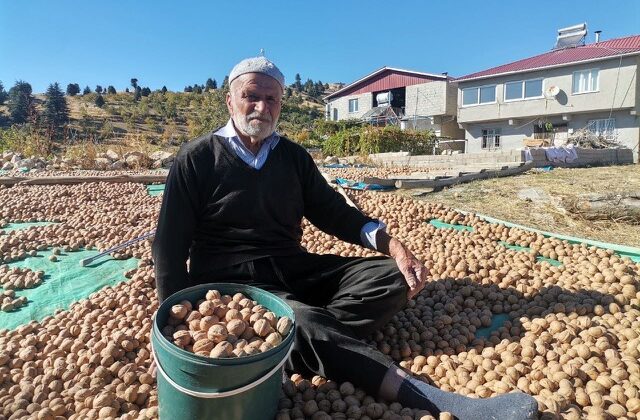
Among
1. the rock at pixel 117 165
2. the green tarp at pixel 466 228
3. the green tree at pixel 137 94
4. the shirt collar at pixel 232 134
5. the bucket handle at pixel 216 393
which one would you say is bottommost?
the green tarp at pixel 466 228

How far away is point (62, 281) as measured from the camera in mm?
3105

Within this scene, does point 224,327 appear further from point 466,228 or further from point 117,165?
point 117,165

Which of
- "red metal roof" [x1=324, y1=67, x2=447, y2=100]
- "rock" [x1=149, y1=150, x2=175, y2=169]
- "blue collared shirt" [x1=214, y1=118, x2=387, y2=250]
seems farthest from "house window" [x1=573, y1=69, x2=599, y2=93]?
"blue collared shirt" [x1=214, y1=118, x2=387, y2=250]

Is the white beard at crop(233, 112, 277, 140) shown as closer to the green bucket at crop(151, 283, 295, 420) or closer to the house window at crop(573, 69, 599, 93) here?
the green bucket at crop(151, 283, 295, 420)

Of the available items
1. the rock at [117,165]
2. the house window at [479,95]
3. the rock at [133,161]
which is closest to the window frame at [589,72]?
the house window at [479,95]

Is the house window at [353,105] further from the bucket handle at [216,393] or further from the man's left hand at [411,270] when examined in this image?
the bucket handle at [216,393]

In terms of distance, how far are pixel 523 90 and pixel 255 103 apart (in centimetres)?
2148

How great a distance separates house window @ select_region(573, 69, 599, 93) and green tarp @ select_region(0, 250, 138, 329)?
68.4ft

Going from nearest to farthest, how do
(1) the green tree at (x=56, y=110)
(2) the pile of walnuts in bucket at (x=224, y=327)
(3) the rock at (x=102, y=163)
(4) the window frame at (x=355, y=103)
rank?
(2) the pile of walnuts in bucket at (x=224, y=327) < (3) the rock at (x=102, y=163) < (1) the green tree at (x=56, y=110) < (4) the window frame at (x=355, y=103)

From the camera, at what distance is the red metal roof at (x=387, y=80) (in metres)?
27.4

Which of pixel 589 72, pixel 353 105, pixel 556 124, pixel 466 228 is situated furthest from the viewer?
pixel 353 105

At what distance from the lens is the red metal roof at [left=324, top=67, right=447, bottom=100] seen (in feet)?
90.0

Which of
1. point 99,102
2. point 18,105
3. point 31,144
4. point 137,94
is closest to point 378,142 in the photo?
point 31,144

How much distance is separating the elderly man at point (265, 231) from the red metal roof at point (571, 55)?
20.2m
